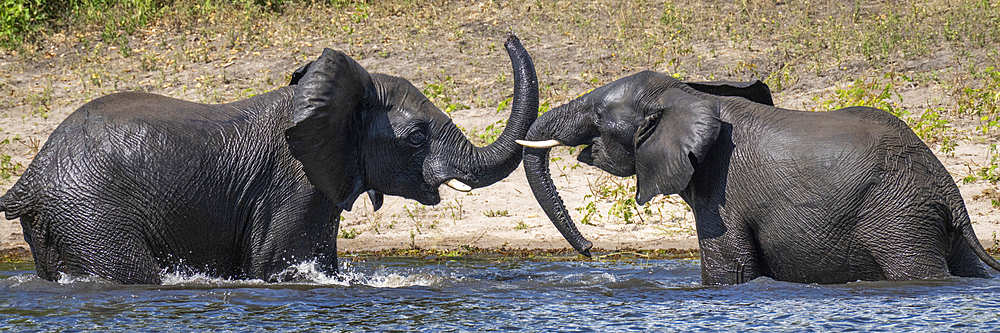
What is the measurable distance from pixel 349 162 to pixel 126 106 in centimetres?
134

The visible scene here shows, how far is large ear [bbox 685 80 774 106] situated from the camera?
721 centimetres

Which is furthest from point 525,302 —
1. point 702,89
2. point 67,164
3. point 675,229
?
point 675,229

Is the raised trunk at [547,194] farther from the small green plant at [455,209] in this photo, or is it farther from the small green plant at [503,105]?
the small green plant at [503,105]

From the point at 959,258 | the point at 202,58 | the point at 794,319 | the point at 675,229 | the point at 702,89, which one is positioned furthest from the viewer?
the point at 202,58

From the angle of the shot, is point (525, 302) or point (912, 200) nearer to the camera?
point (912, 200)

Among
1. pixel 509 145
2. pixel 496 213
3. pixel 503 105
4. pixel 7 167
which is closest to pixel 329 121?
pixel 509 145

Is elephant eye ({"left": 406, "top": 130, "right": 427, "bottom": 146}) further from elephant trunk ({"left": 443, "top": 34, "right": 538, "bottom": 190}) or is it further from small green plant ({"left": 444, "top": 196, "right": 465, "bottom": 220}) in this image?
small green plant ({"left": 444, "top": 196, "right": 465, "bottom": 220})

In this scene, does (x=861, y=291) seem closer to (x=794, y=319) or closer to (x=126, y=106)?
(x=794, y=319)

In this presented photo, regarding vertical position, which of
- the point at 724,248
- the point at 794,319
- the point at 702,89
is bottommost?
the point at 794,319

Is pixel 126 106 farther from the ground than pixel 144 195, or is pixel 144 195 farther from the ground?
pixel 126 106

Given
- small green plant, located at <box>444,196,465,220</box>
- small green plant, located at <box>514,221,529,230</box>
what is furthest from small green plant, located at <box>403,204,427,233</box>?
small green plant, located at <box>514,221,529,230</box>

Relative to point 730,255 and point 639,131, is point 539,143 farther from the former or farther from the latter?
point 730,255

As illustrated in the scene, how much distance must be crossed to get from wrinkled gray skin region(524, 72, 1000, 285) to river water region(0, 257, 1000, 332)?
15cm

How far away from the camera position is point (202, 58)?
1658 centimetres
